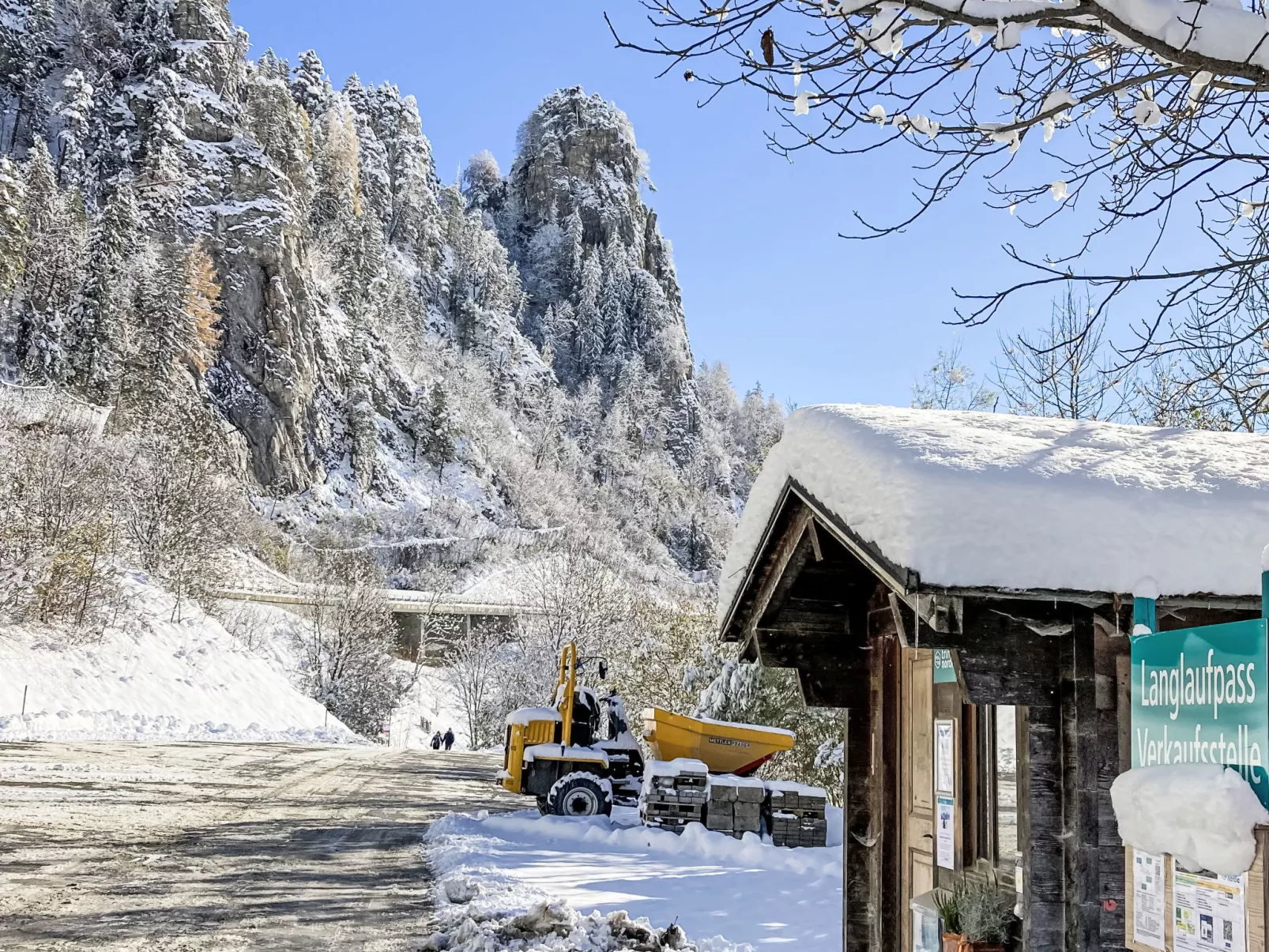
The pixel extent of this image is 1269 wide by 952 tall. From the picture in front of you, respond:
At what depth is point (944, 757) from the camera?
5.54 meters

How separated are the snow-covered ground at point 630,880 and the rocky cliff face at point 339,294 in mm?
15998

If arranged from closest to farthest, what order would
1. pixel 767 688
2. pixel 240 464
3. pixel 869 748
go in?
pixel 869 748 → pixel 767 688 → pixel 240 464

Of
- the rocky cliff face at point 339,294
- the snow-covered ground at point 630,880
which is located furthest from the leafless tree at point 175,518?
the snow-covered ground at point 630,880

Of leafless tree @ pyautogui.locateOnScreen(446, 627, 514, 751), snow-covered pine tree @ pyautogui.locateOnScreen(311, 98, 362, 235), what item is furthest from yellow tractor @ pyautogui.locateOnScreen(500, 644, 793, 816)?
snow-covered pine tree @ pyautogui.locateOnScreen(311, 98, 362, 235)

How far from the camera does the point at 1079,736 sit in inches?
173

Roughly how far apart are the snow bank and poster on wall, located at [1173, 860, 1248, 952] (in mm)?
46

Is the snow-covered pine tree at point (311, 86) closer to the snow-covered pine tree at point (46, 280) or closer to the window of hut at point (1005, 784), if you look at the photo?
the snow-covered pine tree at point (46, 280)

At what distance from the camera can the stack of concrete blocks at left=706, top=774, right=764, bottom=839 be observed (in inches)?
575

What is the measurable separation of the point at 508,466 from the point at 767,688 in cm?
7632

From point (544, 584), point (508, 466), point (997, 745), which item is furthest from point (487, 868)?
point (508, 466)

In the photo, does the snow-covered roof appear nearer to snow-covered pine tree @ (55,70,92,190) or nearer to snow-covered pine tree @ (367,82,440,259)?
snow-covered pine tree @ (55,70,92,190)

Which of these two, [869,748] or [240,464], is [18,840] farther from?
[240,464]

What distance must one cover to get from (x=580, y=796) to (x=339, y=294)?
68637 millimetres

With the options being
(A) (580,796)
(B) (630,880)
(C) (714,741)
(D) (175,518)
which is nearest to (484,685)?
(D) (175,518)
